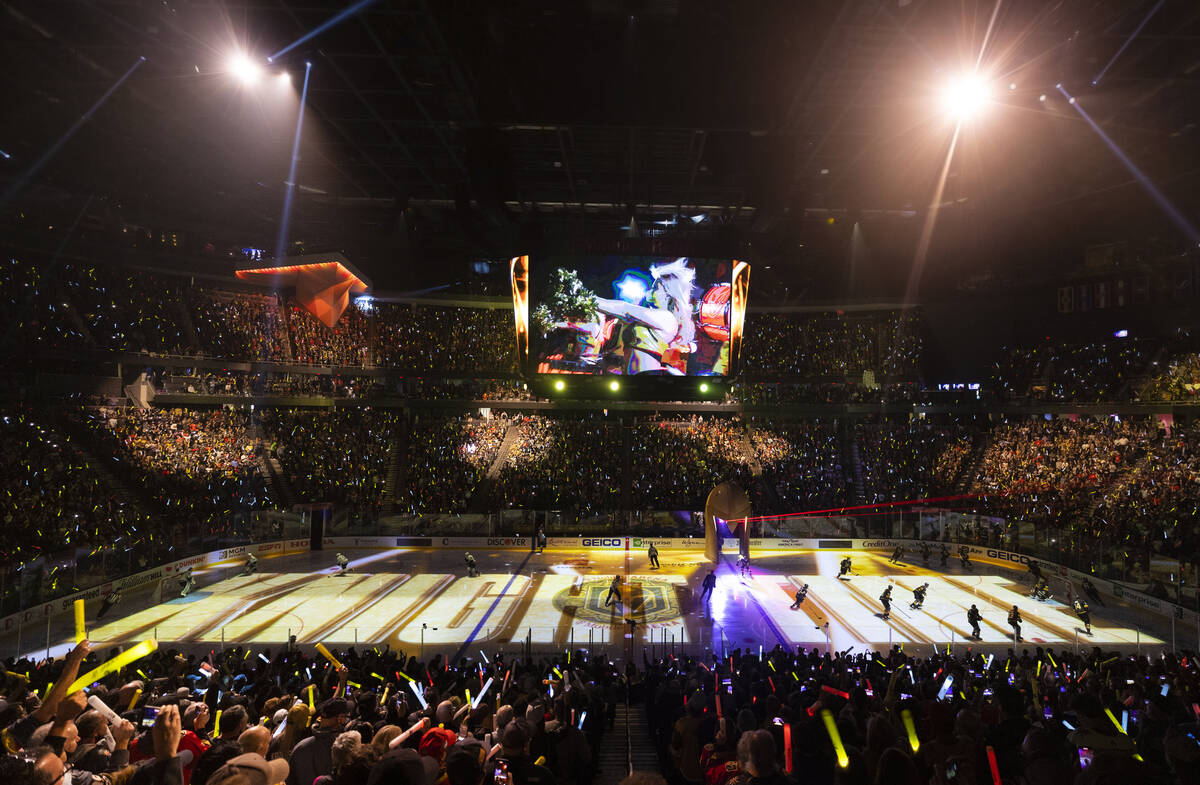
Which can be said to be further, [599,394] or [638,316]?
[599,394]

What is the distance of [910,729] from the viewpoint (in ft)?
21.6

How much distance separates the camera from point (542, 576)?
86.8ft

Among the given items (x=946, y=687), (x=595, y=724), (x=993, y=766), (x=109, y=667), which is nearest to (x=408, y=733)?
(x=109, y=667)

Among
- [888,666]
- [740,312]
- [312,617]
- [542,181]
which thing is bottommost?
[312,617]

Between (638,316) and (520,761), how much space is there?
2017 centimetres

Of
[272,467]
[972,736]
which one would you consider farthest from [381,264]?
[972,736]

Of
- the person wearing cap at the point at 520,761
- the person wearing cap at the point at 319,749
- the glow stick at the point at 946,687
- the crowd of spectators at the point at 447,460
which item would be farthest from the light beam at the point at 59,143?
the crowd of spectators at the point at 447,460

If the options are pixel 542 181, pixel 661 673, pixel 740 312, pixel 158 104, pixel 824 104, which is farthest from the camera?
pixel 740 312

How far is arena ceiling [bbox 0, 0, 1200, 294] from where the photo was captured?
11547 millimetres

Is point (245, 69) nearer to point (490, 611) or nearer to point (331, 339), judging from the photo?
point (490, 611)

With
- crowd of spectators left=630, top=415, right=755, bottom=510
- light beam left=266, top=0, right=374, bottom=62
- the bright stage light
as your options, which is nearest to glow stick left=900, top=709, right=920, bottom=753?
the bright stage light

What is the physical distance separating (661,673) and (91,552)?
824 inches

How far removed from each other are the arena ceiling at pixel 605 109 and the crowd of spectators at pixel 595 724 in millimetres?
10402

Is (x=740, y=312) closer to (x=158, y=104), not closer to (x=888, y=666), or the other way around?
(x=888, y=666)
